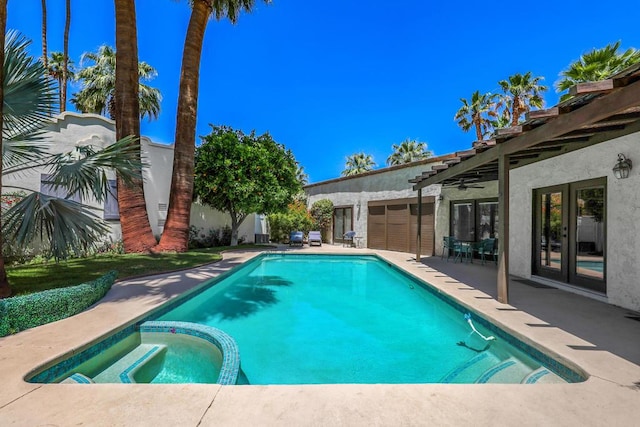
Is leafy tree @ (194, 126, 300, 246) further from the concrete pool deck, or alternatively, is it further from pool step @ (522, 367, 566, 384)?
pool step @ (522, 367, 566, 384)

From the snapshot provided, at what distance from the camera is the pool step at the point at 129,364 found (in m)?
3.42

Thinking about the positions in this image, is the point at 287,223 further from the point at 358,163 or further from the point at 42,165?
the point at 358,163

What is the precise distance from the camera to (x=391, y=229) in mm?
15805

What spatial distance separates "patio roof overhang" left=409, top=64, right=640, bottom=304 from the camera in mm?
3158

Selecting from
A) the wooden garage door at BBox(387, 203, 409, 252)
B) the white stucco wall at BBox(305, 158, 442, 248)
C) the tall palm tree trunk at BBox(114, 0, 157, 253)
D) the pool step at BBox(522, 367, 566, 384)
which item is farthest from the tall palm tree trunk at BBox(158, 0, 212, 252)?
the pool step at BBox(522, 367, 566, 384)

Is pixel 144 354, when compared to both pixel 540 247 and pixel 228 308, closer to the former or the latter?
pixel 228 308

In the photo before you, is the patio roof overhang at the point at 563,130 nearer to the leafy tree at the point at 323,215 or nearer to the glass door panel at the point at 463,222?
the glass door panel at the point at 463,222

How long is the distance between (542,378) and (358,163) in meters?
37.1

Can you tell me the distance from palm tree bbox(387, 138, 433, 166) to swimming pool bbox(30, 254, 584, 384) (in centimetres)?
2749

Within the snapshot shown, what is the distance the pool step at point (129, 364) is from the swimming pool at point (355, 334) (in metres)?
0.37

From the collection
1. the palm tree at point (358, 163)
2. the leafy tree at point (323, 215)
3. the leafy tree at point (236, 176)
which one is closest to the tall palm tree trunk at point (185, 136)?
the leafy tree at point (236, 176)

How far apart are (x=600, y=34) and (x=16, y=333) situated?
21.0 metres

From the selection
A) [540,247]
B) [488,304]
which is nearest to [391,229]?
[540,247]

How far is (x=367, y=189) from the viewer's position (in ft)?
56.7
